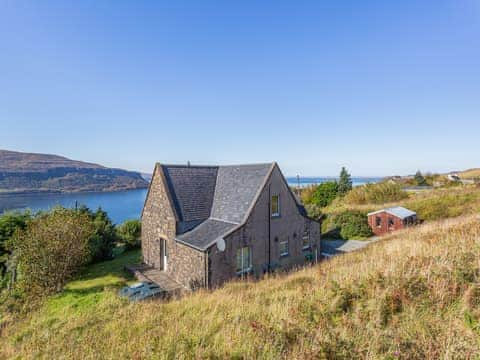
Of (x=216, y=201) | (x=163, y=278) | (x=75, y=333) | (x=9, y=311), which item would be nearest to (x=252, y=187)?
(x=216, y=201)

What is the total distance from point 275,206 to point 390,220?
1934 centimetres

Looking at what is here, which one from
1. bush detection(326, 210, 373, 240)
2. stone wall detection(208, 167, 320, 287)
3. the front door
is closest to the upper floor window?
stone wall detection(208, 167, 320, 287)

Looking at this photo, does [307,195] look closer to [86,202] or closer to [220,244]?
[220,244]

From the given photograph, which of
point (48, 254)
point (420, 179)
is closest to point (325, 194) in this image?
point (420, 179)

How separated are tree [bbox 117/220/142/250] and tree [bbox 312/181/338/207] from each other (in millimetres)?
34586

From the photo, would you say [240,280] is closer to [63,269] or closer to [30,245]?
[63,269]

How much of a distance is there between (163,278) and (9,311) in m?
8.21

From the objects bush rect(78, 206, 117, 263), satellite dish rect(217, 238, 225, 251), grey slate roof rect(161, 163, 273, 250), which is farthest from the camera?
bush rect(78, 206, 117, 263)

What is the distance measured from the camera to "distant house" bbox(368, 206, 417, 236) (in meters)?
27.7

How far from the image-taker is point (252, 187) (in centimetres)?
1703

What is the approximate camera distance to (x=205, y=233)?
15688mm

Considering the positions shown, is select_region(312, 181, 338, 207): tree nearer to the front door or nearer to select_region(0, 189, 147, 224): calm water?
the front door

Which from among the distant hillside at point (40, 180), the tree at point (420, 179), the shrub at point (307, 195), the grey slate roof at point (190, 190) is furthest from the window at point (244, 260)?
the distant hillside at point (40, 180)

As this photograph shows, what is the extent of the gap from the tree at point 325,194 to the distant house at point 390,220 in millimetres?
16546
